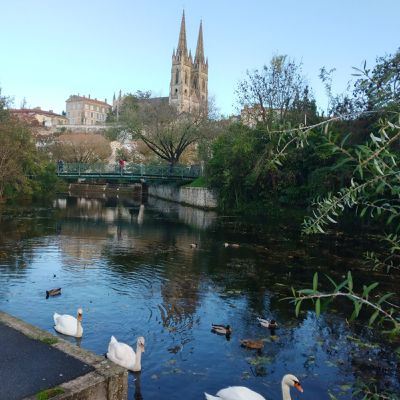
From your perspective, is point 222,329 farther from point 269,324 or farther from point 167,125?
point 167,125

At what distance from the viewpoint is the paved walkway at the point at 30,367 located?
6.32 meters

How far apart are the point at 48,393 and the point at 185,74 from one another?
135917mm

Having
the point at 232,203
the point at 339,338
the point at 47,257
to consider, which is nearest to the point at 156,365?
the point at 339,338

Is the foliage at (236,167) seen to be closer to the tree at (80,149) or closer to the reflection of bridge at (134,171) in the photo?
the reflection of bridge at (134,171)

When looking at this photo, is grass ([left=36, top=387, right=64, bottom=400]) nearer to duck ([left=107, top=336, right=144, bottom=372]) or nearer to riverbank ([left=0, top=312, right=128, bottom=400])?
riverbank ([left=0, top=312, right=128, bottom=400])

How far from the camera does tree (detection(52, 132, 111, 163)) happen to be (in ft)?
246

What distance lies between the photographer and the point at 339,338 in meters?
11.7

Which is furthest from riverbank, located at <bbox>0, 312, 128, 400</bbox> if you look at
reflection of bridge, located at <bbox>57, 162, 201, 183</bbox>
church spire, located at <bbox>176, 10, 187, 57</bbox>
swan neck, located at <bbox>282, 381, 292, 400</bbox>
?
church spire, located at <bbox>176, 10, 187, 57</bbox>

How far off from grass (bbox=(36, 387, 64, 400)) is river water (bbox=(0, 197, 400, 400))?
2.93 metres

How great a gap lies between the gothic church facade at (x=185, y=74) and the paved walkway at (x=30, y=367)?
123578mm

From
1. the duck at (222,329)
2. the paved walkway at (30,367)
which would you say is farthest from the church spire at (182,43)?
the paved walkway at (30,367)

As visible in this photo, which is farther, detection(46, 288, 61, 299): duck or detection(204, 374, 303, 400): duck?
detection(46, 288, 61, 299): duck

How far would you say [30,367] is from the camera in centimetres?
696

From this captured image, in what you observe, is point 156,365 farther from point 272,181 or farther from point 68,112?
point 68,112
